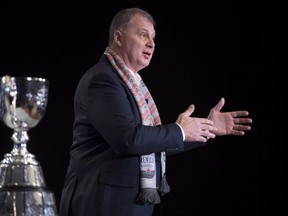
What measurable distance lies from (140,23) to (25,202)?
150 cm

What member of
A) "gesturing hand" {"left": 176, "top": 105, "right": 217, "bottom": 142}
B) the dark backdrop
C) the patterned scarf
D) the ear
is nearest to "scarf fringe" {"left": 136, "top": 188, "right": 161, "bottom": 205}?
the patterned scarf

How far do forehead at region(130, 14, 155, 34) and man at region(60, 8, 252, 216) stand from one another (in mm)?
152

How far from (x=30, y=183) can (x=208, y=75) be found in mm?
3151

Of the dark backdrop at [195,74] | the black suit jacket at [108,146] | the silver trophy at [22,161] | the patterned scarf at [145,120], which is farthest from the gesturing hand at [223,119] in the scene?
the dark backdrop at [195,74]

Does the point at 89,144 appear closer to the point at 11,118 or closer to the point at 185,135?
the point at 185,135

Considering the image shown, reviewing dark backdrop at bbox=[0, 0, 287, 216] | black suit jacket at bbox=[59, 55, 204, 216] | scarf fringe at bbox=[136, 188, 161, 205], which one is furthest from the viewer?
dark backdrop at bbox=[0, 0, 287, 216]

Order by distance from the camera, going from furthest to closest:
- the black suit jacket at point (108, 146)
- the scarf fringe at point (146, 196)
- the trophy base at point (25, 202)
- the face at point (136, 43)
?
the face at point (136, 43)
the scarf fringe at point (146, 196)
the black suit jacket at point (108, 146)
the trophy base at point (25, 202)

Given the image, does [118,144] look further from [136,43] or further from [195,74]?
[195,74]

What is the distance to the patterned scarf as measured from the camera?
7.42 ft

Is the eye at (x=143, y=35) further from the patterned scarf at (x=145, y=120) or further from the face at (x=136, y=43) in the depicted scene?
the patterned scarf at (x=145, y=120)

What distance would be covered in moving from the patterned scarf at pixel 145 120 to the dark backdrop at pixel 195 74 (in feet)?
5.63

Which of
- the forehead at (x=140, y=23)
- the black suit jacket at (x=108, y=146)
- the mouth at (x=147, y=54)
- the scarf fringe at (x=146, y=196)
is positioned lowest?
the scarf fringe at (x=146, y=196)

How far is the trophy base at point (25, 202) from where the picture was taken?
3.48ft

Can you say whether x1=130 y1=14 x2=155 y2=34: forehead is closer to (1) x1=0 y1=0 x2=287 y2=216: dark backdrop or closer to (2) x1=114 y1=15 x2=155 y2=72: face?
(2) x1=114 y1=15 x2=155 y2=72: face
